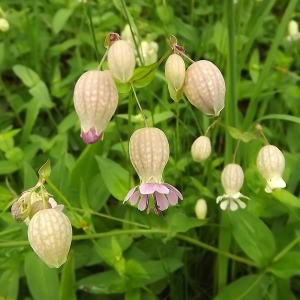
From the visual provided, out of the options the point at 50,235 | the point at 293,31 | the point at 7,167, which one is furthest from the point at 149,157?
the point at 293,31

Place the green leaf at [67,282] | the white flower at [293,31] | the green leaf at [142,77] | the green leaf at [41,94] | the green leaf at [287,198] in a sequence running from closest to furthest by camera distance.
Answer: the green leaf at [142,77] < the green leaf at [67,282] < the green leaf at [287,198] < the green leaf at [41,94] < the white flower at [293,31]

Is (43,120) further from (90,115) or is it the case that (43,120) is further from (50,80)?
(90,115)

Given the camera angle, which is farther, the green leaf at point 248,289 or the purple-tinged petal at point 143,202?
the green leaf at point 248,289

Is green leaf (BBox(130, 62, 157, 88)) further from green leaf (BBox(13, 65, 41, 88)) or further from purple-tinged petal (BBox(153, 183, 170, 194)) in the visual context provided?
green leaf (BBox(13, 65, 41, 88))

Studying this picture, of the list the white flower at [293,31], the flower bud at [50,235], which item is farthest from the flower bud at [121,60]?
the white flower at [293,31]

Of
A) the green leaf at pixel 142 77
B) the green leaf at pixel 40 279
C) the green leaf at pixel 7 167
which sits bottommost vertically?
the green leaf at pixel 7 167

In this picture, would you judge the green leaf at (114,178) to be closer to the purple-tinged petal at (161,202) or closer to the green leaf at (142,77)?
the purple-tinged petal at (161,202)

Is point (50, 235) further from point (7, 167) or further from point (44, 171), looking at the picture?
point (7, 167)

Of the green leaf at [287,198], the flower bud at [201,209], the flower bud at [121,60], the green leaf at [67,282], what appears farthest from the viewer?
the flower bud at [201,209]

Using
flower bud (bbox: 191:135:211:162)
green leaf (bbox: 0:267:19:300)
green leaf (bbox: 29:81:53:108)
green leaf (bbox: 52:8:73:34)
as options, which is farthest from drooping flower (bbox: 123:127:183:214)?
green leaf (bbox: 52:8:73:34)
